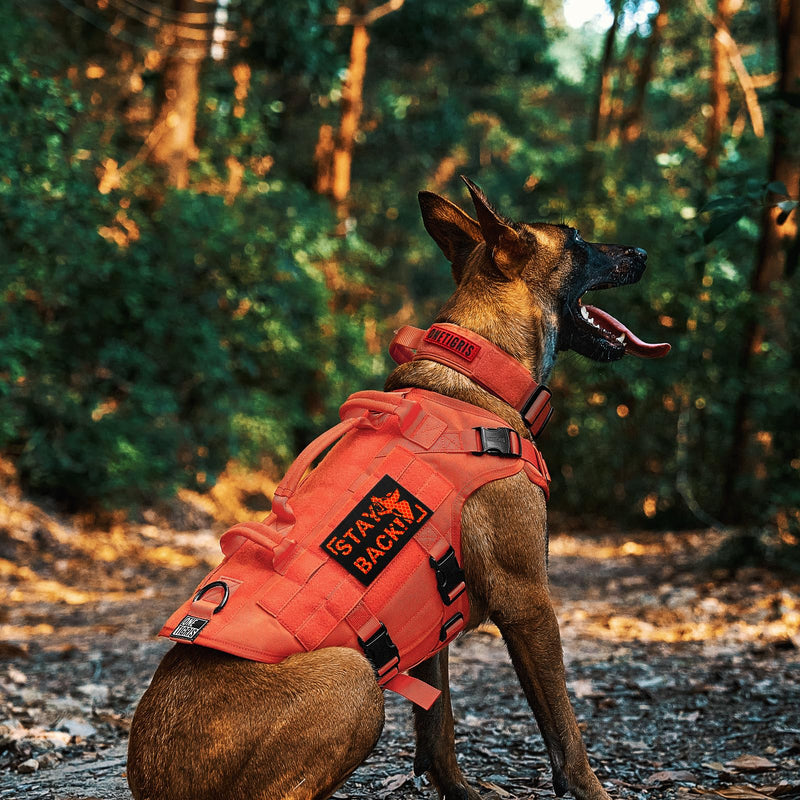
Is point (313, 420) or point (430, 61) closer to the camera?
point (313, 420)

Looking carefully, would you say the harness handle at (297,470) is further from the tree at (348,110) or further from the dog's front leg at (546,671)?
the tree at (348,110)

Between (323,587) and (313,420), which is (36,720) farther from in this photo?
(313,420)

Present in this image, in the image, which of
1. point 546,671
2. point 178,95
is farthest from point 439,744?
point 178,95

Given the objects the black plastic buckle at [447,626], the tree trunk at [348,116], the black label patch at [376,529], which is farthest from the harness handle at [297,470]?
the tree trunk at [348,116]

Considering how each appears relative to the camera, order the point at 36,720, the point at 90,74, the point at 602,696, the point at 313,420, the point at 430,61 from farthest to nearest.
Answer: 1. the point at 430,61
2. the point at 313,420
3. the point at 90,74
4. the point at 602,696
5. the point at 36,720

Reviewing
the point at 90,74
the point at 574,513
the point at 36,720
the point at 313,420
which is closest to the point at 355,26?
the point at 90,74

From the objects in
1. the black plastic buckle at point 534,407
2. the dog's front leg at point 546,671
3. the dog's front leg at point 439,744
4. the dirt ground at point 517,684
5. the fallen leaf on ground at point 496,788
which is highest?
the black plastic buckle at point 534,407

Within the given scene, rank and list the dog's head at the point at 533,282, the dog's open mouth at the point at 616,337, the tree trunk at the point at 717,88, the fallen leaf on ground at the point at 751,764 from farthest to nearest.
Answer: the tree trunk at the point at 717,88, the fallen leaf on ground at the point at 751,764, the dog's open mouth at the point at 616,337, the dog's head at the point at 533,282

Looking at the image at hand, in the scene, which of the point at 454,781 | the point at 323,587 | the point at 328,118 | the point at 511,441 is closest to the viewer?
the point at 323,587

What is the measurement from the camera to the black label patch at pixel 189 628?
2.77 meters

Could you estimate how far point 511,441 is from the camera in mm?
3256

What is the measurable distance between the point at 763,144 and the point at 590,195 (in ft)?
10.6

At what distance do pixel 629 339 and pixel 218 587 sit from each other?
199cm

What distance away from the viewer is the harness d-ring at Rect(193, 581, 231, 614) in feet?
9.35
